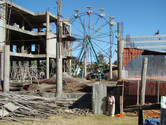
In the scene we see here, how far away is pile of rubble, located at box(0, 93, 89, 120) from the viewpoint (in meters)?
9.53

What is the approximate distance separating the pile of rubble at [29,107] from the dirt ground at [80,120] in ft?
1.53

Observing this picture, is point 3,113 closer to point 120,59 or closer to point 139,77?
point 120,59

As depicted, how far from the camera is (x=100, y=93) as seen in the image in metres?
10.3

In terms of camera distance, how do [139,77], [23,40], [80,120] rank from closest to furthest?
[80,120]
[139,77]
[23,40]

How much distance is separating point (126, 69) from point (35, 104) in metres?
5.55

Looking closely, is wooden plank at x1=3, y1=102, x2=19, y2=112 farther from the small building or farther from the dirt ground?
the small building

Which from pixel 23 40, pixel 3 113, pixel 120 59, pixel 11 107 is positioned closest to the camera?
pixel 3 113

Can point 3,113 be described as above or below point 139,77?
below

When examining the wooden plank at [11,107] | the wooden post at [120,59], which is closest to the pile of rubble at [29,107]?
the wooden plank at [11,107]

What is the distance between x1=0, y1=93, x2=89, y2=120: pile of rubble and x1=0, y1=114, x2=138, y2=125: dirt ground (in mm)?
467

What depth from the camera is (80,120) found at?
906 cm

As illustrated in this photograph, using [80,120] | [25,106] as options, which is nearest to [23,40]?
[25,106]

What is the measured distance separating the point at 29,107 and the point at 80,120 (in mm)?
2994

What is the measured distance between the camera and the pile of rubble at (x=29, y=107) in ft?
31.3
